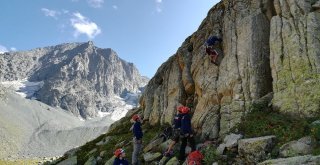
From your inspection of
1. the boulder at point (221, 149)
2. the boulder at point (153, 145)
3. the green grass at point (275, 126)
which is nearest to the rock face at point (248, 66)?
the green grass at point (275, 126)

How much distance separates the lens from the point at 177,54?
4278cm

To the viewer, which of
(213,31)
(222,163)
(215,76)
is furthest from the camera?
(213,31)

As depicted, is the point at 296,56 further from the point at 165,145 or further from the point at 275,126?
the point at 165,145

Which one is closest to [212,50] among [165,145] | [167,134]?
[167,134]

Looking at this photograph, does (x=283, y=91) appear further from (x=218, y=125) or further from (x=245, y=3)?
(x=245, y=3)

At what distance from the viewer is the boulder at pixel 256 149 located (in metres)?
21.8

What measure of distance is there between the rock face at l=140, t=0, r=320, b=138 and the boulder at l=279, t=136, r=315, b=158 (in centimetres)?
389

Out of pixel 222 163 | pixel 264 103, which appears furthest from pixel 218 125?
→ pixel 222 163

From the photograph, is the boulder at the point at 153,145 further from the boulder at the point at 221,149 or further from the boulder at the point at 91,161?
the boulder at the point at 221,149

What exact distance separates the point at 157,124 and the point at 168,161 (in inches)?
521

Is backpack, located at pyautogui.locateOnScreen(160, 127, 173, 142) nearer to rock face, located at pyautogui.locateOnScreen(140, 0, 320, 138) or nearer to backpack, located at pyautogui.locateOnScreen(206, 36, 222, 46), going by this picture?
rock face, located at pyautogui.locateOnScreen(140, 0, 320, 138)

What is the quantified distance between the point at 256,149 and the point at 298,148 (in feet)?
7.94

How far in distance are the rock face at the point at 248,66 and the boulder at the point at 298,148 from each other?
153 inches

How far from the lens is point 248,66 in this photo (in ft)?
102
